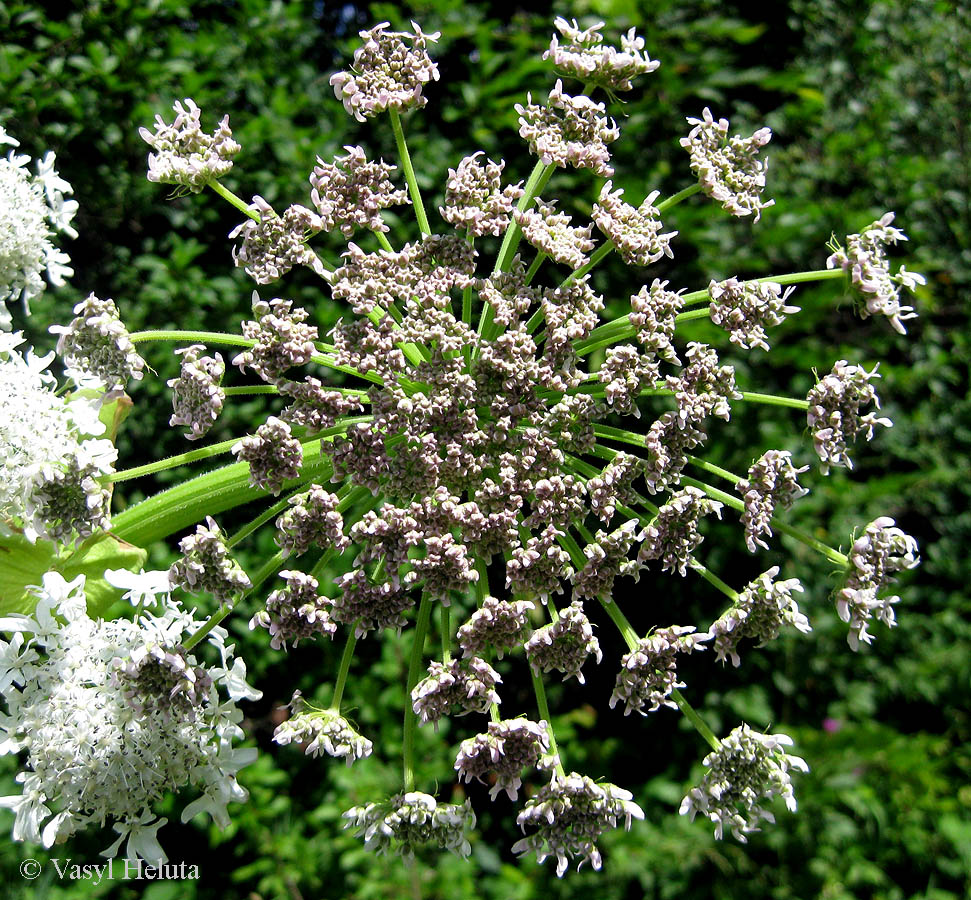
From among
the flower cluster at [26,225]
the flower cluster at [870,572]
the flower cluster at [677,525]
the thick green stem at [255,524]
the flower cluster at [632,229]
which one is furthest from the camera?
the flower cluster at [26,225]

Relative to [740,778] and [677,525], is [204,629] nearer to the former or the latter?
[677,525]

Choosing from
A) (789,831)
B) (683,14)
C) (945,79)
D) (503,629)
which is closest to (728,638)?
(503,629)

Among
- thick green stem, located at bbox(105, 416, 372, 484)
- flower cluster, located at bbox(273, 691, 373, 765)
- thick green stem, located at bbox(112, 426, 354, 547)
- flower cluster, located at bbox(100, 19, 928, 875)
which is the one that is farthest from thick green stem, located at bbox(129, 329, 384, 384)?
flower cluster, located at bbox(273, 691, 373, 765)

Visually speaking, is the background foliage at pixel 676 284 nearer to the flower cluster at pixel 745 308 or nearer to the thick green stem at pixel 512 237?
the thick green stem at pixel 512 237

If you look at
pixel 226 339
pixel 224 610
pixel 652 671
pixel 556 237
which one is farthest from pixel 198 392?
pixel 652 671

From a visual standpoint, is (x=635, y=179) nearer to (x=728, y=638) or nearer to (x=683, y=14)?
(x=683, y=14)

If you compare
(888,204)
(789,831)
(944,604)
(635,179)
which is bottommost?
(789,831)

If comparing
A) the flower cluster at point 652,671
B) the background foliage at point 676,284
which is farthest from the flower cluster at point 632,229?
the background foliage at point 676,284
